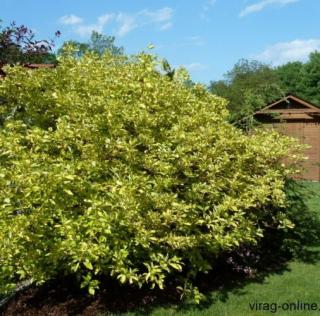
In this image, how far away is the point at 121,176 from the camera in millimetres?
4441

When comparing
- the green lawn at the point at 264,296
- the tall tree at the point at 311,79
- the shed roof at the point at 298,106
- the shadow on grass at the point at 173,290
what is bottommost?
the green lawn at the point at 264,296

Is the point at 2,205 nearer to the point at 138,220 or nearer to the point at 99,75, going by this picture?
the point at 138,220

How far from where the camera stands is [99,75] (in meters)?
5.32

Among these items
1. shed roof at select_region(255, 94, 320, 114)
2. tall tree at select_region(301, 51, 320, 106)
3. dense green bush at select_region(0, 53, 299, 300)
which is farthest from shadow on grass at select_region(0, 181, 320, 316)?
tall tree at select_region(301, 51, 320, 106)

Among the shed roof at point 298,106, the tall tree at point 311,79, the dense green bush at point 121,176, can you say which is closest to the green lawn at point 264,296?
the dense green bush at point 121,176

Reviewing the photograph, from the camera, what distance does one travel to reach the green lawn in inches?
176

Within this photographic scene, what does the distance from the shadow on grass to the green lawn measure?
0.02m

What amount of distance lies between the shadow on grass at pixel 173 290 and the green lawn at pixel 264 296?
2cm

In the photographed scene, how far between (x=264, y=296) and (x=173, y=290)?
833 mm

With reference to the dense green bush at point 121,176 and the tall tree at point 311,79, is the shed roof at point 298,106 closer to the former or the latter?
the dense green bush at point 121,176

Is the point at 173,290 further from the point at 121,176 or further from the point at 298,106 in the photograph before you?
the point at 298,106

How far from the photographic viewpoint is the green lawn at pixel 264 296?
4.48 m

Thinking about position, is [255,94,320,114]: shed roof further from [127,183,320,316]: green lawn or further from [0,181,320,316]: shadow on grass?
[127,183,320,316]: green lawn

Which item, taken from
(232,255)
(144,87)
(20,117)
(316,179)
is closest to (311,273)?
(232,255)
